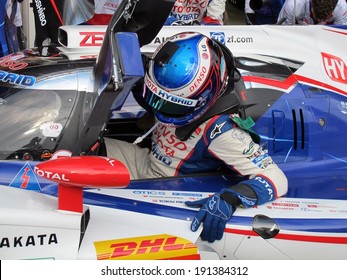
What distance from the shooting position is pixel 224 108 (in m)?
2.75

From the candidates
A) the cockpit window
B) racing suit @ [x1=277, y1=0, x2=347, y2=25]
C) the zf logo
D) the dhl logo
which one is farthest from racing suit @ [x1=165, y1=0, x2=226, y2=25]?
the dhl logo

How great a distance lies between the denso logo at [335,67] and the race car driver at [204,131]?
755 mm

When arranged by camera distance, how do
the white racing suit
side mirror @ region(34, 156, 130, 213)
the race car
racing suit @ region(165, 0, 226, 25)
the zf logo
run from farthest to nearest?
racing suit @ region(165, 0, 226, 25)
the zf logo
the white racing suit
the race car
side mirror @ region(34, 156, 130, 213)

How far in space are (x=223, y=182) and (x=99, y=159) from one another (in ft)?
2.83

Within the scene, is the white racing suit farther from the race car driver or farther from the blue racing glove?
the blue racing glove

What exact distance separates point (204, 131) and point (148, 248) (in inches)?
27.3

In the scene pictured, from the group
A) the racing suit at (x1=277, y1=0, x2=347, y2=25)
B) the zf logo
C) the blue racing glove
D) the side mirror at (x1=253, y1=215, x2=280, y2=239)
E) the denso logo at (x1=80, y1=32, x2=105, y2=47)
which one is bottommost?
the racing suit at (x1=277, y1=0, x2=347, y2=25)

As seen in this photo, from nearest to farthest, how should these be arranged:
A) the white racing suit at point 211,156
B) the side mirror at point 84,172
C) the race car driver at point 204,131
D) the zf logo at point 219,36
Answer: the side mirror at point 84,172, the race car driver at point 204,131, the white racing suit at point 211,156, the zf logo at point 219,36

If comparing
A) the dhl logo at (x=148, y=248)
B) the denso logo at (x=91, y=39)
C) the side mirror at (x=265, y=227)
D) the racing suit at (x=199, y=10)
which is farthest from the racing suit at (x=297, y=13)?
the dhl logo at (x=148, y=248)

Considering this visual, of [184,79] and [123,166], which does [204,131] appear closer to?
[184,79]

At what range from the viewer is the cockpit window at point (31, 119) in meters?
2.53

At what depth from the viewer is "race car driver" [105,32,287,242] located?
2561 millimetres

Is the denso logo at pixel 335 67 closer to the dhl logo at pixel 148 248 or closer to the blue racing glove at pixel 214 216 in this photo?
the blue racing glove at pixel 214 216

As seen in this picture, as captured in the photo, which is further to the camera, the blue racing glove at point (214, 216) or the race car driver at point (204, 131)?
the race car driver at point (204, 131)
